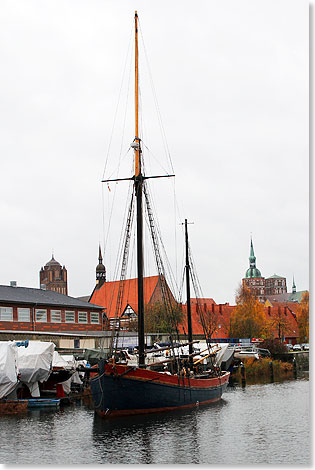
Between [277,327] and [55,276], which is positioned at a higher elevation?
[55,276]

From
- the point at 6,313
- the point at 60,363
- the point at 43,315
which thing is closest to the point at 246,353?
the point at 43,315

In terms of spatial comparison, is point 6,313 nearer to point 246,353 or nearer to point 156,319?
point 246,353

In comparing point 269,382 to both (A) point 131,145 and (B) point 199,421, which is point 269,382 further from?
(A) point 131,145

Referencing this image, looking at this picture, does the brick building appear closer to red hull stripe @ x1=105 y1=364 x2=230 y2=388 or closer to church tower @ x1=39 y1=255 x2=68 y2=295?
red hull stripe @ x1=105 y1=364 x2=230 y2=388

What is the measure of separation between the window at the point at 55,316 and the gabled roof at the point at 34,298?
64cm

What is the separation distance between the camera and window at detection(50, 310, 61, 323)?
5539 cm

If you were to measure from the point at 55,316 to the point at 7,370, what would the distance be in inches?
946

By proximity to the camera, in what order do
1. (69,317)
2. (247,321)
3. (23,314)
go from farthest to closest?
(247,321) → (69,317) → (23,314)

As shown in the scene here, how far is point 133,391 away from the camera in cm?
2880

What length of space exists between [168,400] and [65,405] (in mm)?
8305

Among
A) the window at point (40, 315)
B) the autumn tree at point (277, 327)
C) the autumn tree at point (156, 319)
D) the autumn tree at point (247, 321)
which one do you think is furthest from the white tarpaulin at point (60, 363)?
the autumn tree at point (277, 327)

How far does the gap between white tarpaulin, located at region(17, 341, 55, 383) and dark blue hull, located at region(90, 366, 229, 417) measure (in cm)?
549

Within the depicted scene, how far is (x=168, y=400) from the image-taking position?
100 feet

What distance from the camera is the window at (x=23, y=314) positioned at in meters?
52.1
